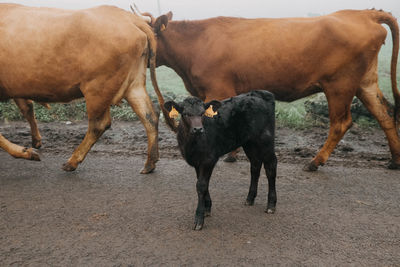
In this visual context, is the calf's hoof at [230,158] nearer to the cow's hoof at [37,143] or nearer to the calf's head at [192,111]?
the calf's head at [192,111]

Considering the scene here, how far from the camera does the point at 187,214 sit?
3828mm

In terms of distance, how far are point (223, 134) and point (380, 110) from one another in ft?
9.47

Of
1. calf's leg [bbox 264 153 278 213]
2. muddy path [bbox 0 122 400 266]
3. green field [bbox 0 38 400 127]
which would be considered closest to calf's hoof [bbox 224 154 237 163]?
muddy path [bbox 0 122 400 266]

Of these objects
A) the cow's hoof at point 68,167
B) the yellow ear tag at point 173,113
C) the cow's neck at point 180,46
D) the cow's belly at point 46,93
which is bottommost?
the cow's hoof at point 68,167

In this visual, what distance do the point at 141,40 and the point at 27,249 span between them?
2756 mm

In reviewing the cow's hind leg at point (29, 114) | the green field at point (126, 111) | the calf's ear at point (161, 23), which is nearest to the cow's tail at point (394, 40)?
the green field at point (126, 111)

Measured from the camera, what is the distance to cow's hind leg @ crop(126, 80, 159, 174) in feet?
16.9

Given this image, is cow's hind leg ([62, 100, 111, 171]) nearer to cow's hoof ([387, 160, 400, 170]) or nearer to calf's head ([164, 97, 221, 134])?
calf's head ([164, 97, 221, 134])

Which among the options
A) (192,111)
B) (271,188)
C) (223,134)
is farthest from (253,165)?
(192,111)

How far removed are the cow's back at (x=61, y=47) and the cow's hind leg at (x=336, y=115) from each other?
255cm

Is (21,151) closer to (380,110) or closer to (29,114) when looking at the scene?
(29,114)

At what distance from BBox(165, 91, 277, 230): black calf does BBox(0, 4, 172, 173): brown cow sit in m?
1.65

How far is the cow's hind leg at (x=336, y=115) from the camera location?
17.2 feet

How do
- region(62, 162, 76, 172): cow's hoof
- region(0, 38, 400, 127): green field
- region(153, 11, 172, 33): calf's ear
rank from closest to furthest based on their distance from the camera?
region(62, 162, 76, 172): cow's hoof, region(153, 11, 172, 33): calf's ear, region(0, 38, 400, 127): green field
